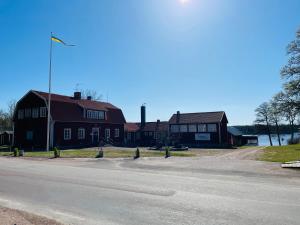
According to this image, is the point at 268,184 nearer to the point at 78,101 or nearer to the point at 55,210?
the point at 55,210

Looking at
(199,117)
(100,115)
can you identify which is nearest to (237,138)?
(199,117)

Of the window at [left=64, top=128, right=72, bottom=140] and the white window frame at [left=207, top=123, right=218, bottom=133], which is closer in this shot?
the window at [left=64, top=128, right=72, bottom=140]

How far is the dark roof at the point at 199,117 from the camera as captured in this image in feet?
157

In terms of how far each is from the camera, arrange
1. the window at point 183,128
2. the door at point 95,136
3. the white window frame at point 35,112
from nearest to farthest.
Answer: the white window frame at point 35,112
the door at point 95,136
the window at point 183,128

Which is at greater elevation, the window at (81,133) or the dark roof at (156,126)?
the dark roof at (156,126)

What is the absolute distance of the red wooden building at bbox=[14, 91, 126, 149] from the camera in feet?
132

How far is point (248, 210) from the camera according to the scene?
7758 millimetres

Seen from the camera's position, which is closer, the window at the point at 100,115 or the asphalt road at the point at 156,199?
the asphalt road at the point at 156,199

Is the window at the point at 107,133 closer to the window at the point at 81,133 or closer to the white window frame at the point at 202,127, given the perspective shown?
the window at the point at 81,133

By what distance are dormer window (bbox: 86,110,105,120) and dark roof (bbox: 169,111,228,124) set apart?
40.7 feet

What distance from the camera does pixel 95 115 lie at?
4697 centimetres

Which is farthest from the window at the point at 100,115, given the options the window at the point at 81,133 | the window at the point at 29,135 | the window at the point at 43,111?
the window at the point at 29,135

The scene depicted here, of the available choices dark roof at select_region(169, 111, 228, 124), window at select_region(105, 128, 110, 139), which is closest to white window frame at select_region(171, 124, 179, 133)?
dark roof at select_region(169, 111, 228, 124)

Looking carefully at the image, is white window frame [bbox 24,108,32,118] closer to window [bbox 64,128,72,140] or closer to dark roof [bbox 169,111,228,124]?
window [bbox 64,128,72,140]
